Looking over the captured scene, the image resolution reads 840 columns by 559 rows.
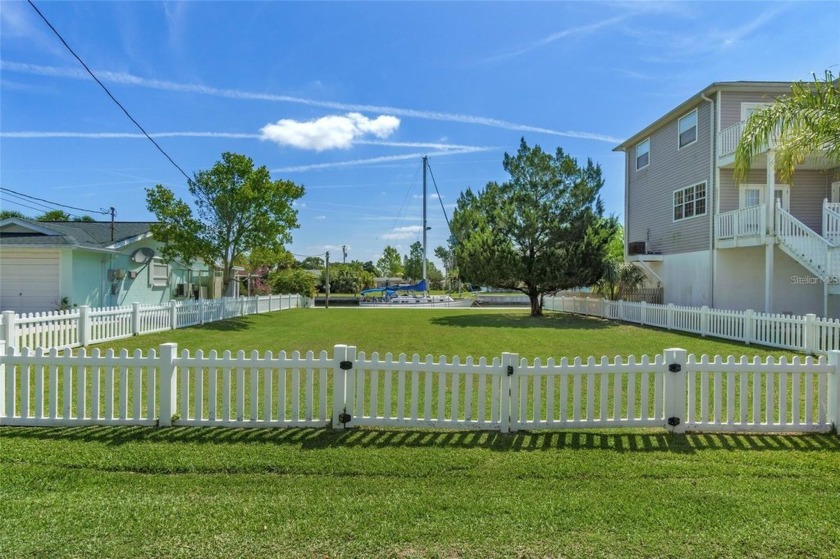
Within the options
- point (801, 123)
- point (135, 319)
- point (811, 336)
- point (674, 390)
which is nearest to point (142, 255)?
point (135, 319)

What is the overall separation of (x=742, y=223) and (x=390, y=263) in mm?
74616

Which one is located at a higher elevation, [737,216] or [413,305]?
[737,216]

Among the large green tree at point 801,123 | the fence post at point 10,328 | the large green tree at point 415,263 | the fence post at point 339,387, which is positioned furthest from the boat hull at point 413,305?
the large green tree at point 415,263

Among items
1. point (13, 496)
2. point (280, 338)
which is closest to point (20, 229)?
point (280, 338)

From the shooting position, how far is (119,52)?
34.9 feet

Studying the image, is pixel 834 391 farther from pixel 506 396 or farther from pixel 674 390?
pixel 506 396

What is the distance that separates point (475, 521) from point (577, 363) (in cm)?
230

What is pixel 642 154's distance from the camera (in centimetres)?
2241

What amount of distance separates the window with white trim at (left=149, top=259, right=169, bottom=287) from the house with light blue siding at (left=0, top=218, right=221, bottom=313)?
0.06 metres

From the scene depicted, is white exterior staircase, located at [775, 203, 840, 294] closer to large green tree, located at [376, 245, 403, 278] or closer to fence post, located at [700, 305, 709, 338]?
fence post, located at [700, 305, 709, 338]

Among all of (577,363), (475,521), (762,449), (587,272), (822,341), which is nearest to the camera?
(475,521)

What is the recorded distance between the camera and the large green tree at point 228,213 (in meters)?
18.0

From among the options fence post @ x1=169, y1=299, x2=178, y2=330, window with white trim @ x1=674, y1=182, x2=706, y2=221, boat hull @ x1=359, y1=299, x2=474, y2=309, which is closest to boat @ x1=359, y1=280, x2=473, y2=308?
boat hull @ x1=359, y1=299, x2=474, y2=309

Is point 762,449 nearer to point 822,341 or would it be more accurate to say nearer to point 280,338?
point 822,341
